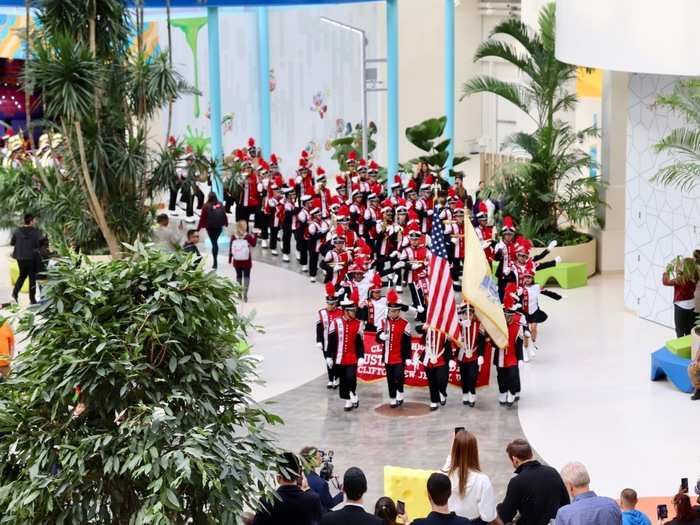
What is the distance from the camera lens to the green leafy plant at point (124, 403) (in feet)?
21.8

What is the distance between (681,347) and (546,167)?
6594 millimetres

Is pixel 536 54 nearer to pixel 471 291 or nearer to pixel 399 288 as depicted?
pixel 399 288

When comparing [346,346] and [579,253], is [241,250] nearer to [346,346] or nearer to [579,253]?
[346,346]

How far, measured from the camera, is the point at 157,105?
56.8 feet

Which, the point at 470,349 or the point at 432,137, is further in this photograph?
the point at 432,137

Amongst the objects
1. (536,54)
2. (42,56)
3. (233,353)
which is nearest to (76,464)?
(233,353)

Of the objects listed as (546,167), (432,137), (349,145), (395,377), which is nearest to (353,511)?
(395,377)

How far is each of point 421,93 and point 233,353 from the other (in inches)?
1046

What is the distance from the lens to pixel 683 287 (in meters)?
17.2

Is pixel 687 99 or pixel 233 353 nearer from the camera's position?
pixel 233 353

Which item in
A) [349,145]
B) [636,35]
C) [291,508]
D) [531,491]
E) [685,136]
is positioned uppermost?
[636,35]

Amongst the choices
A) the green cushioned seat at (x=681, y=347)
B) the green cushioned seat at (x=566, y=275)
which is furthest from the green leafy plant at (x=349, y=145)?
the green cushioned seat at (x=681, y=347)

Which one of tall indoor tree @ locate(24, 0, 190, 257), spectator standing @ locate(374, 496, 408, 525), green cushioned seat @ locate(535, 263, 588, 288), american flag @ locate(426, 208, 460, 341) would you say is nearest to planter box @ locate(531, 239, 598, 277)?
green cushioned seat @ locate(535, 263, 588, 288)

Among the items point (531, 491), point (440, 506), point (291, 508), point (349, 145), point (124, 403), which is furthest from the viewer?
point (349, 145)
